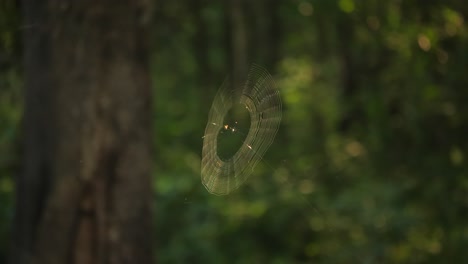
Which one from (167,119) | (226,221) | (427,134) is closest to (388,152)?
(427,134)

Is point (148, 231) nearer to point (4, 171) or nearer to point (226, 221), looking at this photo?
point (4, 171)

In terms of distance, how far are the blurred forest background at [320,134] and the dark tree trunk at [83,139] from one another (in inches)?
16.2

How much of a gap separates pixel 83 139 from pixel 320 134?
697 centimetres

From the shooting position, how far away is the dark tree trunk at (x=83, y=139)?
3572 mm

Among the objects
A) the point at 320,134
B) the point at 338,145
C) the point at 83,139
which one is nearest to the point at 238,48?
the point at 338,145

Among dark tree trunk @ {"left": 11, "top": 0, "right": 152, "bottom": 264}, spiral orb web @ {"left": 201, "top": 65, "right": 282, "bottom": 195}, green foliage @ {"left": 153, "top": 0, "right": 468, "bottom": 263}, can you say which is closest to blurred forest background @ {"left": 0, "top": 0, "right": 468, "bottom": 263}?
green foliage @ {"left": 153, "top": 0, "right": 468, "bottom": 263}

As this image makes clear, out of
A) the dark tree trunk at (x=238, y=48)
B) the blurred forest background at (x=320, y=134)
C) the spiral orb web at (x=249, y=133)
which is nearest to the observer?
the spiral orb web at (x=249, y=133)

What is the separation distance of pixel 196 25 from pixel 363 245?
2.27 m

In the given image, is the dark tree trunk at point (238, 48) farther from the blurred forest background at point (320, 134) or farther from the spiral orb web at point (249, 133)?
the spiral orb web at point (249, 133)

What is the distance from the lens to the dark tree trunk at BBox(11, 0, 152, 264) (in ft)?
11.7

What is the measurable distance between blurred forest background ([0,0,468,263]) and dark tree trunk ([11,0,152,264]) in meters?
0.41

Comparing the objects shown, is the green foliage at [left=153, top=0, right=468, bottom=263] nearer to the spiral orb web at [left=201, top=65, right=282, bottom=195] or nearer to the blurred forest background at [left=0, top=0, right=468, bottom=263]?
the blurred forest background at [left=0, top=0, right=468, bottom=263]

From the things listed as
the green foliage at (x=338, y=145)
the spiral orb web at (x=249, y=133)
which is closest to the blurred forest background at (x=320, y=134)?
the green foliage at (x=338, y=145)

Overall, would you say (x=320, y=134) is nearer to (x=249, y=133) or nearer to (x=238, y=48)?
(x=238, y=48)
